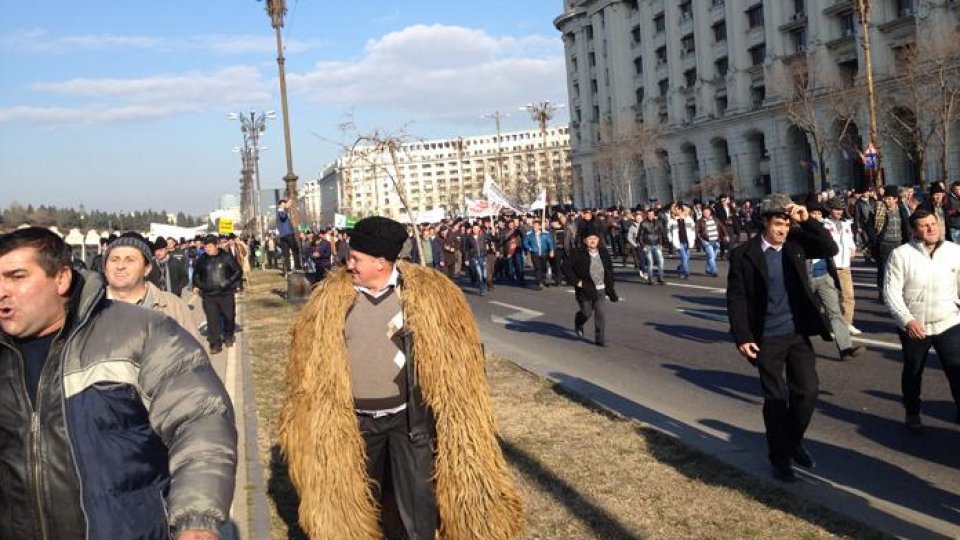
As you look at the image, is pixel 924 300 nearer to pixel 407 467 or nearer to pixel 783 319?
pixel 783 319

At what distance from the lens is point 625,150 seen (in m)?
66.0

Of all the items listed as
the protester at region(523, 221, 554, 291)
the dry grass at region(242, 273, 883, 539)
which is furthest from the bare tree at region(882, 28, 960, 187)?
the dry grass at region(242, 273, 883, 539)

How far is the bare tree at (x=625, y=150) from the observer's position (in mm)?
66125

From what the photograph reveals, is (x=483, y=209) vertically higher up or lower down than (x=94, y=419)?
higher up

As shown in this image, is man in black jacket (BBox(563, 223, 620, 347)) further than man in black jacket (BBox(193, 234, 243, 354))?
No

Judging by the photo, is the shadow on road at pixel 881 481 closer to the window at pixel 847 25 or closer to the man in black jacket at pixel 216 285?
the man in black jacket at pixel 216 285

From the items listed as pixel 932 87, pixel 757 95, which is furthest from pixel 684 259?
pixel 757 95

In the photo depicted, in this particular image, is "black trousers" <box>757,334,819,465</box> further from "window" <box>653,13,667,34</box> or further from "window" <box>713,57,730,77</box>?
"window" <box>653,13,667,34</box>

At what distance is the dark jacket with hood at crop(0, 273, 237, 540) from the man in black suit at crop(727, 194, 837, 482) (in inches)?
166

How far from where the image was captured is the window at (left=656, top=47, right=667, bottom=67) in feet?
233

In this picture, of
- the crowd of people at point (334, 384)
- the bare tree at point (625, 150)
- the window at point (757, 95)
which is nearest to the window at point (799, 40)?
the window at point (757, 95)

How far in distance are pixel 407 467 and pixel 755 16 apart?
198ft

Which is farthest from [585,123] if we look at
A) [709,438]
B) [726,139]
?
[709,438]

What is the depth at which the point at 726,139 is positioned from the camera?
206ft
